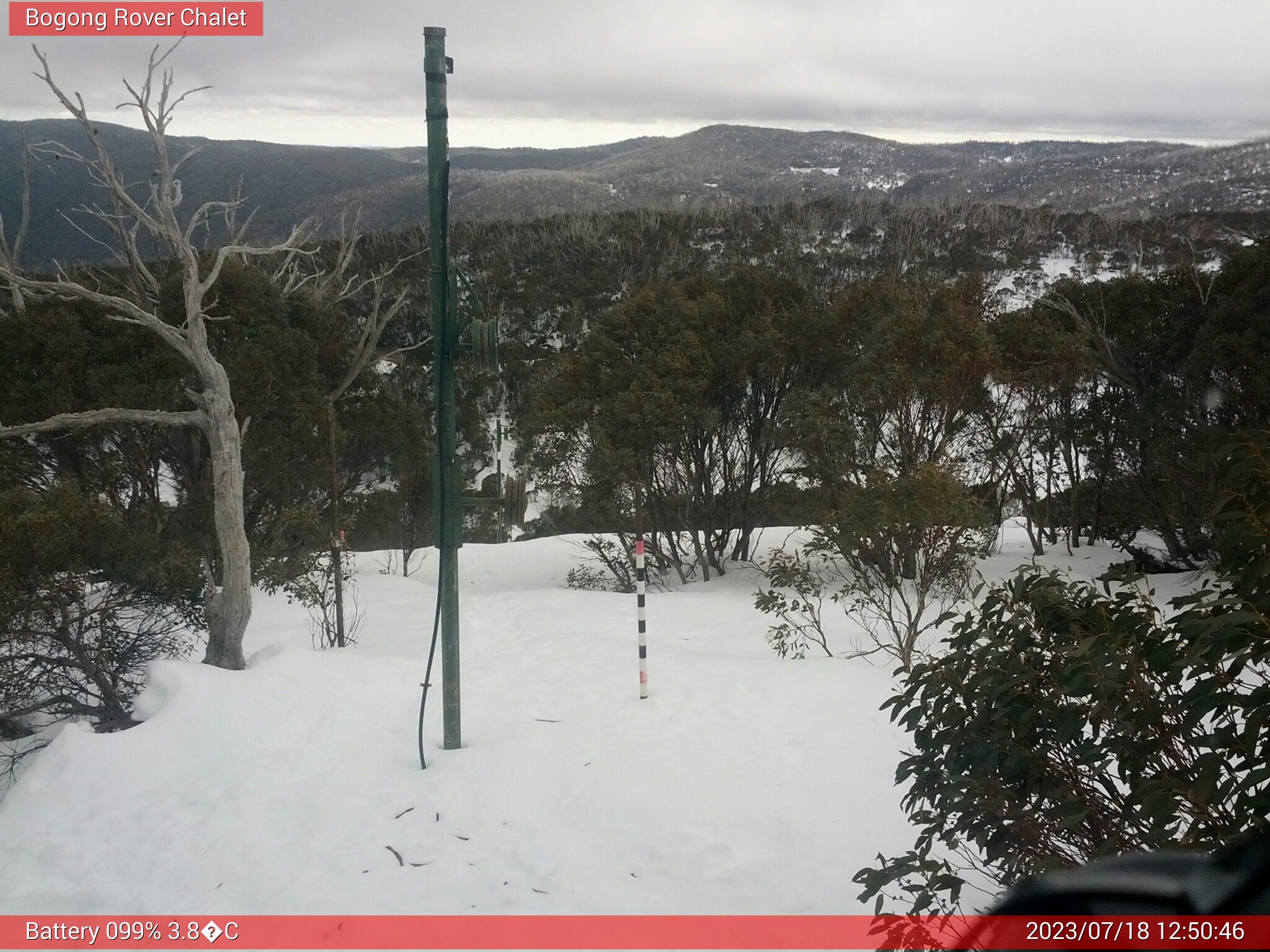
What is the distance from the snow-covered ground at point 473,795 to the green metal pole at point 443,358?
579 mm

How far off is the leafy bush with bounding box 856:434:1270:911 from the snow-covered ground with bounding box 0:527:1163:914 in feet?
3.97

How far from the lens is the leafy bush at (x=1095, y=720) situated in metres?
1.80

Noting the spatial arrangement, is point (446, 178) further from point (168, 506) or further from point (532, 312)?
point (532, 312)

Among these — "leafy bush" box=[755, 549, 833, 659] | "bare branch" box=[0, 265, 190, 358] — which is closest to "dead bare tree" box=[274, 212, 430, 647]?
"bare branch" box=[0, 265, 190, 358]

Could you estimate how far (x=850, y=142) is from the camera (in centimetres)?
8900

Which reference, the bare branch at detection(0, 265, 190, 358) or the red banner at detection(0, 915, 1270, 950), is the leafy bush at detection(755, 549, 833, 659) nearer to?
the red banner at detection(0, 915, 1270, 950)

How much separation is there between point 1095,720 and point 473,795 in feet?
10.6

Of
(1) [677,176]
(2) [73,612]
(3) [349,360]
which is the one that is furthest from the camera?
(1) [677,176]

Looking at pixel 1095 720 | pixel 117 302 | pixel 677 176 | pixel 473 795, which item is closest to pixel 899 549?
pixel 473 795

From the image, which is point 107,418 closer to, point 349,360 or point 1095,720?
point 1095,720

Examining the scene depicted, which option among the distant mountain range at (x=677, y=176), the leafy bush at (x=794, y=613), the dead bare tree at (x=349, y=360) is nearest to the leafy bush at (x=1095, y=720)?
the leafy bush at (x=794, y=613)

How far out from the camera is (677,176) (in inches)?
2891

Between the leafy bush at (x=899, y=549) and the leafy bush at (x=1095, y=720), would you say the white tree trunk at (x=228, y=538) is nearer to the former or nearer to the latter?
the leafy bush at (x=899, y=549)

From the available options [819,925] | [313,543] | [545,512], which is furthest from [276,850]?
[545,512]
